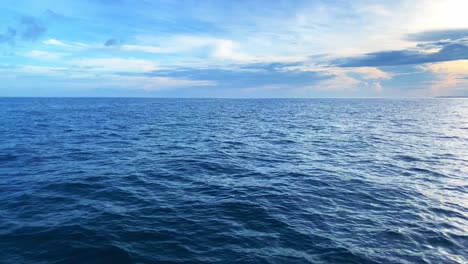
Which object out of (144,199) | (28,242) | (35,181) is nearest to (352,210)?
(144,199)

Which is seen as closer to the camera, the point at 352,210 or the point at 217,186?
the point at 352,210

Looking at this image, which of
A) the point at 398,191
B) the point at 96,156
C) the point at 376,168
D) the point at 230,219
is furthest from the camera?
the point at 96,156

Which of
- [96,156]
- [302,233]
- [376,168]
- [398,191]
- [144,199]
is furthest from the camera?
[96,156]

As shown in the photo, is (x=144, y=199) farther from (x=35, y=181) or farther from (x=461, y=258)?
(x=461, y=258)

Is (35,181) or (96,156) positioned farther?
(96,156)

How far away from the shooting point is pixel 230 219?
17359mm

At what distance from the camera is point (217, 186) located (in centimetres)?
2367

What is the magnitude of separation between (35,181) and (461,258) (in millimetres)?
29078

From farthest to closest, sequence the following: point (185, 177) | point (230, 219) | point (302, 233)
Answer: point (185, 177)
point (230, 219)
point (302, 233)

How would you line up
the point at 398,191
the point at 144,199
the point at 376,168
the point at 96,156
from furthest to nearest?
the point at 96,156, the point at 376,168, the point at 398,191, the point at 144,199

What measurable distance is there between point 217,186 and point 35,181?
49.4ft

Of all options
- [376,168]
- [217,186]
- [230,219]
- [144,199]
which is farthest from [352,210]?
[144,199]

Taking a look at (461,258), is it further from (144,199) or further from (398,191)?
(144,199)

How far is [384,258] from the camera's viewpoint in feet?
43.6
